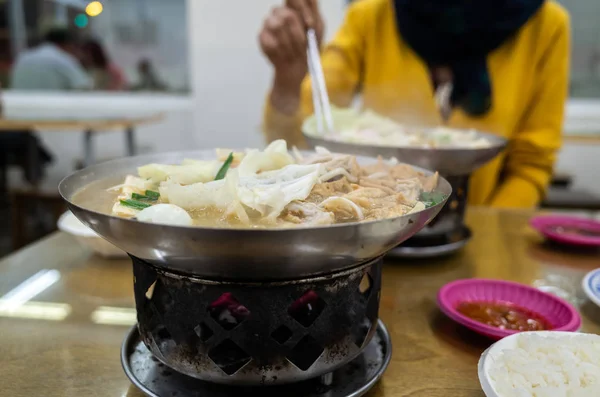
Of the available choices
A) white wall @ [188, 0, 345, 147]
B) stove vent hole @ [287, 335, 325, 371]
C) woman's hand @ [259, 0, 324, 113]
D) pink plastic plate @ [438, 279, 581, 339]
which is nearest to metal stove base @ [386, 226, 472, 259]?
pink plastic plate @ [438, 279, 581, 339]

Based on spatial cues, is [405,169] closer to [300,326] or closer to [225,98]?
[300,326]

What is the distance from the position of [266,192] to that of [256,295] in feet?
0.57

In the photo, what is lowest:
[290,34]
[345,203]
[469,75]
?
[345,203]

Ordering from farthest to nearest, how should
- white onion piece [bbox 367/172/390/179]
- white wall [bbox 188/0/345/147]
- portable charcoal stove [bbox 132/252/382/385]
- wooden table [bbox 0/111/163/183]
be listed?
white wall [bbox 188/0/345/147]
wooden table [bbox 0/111/163/183]
white onion piece [bbox 367/172/390/179]
portable charcoal stove [bbox 132/252/382/385]

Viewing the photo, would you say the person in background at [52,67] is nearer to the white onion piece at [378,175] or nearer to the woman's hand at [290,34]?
the woman's hand at [290,34]

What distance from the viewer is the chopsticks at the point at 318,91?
1.99 metres

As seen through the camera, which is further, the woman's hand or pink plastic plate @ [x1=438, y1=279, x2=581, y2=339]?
the woman's hand

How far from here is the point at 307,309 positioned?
0.96 metres

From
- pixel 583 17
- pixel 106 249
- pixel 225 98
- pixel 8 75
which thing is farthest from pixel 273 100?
pixel 8 75

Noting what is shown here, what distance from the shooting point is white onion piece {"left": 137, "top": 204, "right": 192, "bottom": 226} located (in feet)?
2.52

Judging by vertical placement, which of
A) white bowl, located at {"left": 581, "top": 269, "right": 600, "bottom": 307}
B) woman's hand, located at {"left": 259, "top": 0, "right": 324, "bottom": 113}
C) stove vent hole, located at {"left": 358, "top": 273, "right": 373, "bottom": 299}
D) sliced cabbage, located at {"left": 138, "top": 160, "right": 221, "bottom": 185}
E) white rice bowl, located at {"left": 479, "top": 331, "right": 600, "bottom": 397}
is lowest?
white bowl, located at {"left": 581, "top": 269, "right": 600, "bottom": 307}

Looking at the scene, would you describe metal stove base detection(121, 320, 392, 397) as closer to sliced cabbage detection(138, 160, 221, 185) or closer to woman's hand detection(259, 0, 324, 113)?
sliced cabbage detection(138, 160, 221, 185)

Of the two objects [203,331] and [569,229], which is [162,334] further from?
[569,229]

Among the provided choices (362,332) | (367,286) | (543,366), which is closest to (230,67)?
(367,286)
